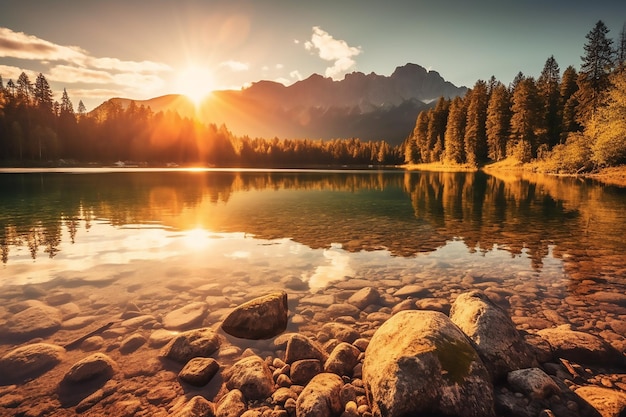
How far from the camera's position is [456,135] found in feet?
335

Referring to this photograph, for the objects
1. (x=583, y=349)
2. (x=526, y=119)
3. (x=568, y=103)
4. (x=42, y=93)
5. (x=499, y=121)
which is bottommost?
(x=583, y=349)

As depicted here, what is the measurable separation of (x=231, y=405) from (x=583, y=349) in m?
6.48

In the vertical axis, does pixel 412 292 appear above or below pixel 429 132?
below

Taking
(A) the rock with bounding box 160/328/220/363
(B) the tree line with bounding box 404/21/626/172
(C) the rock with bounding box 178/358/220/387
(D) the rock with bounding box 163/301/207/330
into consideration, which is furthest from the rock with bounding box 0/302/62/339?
(B) the tree line with bounding box 404/21/626/172

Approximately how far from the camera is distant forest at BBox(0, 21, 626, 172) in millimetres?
61291

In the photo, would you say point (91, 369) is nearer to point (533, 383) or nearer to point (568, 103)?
point (533, 383)

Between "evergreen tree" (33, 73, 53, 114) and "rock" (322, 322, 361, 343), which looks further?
"evergreen tree" (33, 73, 53, 114)

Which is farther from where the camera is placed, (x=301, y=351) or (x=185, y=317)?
(x=185, y=317)

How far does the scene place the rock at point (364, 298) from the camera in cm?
904

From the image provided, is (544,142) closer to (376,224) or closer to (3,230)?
(376,224)

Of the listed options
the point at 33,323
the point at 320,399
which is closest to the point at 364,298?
the point at 320,399

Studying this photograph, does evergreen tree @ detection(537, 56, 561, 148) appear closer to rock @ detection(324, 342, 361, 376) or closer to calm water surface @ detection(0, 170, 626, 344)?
calm water surface @ detection(0, 170, 626, 344)

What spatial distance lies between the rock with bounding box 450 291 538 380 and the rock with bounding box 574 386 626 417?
2.81ft

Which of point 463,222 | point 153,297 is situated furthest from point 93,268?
point 463,222
